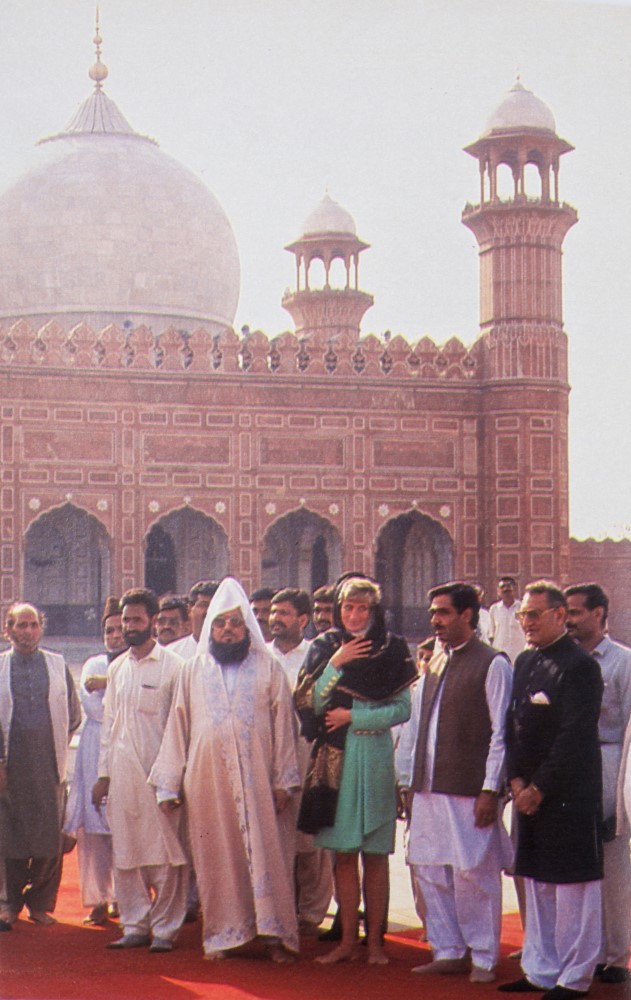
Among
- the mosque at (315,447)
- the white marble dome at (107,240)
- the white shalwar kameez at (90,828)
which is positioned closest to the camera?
the white shalwar kameez at (90,828)

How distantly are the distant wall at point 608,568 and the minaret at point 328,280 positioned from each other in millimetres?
5255

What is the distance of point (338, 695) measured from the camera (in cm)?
470

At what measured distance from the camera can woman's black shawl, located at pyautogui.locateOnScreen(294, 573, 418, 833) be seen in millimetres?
4652

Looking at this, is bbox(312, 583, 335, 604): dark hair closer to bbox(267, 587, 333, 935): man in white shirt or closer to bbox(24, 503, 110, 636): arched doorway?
bbox(267, 587, 333, 935): man in white shirt

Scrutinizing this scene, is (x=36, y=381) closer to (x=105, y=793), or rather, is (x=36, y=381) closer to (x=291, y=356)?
(x=291, y=356)

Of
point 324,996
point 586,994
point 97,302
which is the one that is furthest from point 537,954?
point 97,302

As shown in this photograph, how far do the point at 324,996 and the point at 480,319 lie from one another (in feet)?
48.2

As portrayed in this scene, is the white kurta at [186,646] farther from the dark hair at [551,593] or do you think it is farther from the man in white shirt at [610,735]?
the dark hair at [551,593]

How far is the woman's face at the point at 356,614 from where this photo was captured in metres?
4.70

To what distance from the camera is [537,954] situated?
4.29 meters

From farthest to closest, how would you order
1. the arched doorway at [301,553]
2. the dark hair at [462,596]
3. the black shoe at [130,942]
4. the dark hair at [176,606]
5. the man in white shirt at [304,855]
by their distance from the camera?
the arched doorway at [301,553] → the dark hair at [176,606] → the man in white shirt at [304,855] → the black shoe at [130,942] → the dark hair at [462,596]

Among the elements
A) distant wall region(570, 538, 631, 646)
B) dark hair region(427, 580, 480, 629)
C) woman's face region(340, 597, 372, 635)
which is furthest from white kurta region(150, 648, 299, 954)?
distant wall region(570, 538, 631, 646)

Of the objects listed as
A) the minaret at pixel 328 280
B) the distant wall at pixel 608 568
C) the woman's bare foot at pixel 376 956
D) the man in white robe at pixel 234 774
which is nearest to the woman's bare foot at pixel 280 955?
the man in white robe at pixel 234 774

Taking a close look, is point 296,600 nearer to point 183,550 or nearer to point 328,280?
point 183,550
